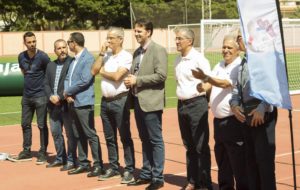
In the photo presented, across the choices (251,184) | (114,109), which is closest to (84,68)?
(114,109)

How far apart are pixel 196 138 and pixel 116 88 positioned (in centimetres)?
148

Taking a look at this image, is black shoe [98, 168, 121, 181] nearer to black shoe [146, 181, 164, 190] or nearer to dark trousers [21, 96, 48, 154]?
black shoe [146, 181, 164, 190]

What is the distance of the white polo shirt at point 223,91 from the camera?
678 cm

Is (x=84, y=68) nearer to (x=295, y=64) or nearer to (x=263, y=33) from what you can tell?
(x=263, y=33)

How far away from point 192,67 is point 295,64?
25533 millimetres

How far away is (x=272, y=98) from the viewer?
18.3 feet

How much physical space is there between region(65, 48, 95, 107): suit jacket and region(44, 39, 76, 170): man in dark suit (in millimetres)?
486

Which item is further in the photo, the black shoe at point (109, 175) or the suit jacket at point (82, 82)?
the suit jacket at point (82, 82)

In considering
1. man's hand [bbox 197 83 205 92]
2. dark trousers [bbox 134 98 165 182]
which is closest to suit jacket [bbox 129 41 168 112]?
dark trousers [bbox 134 98 165 182]

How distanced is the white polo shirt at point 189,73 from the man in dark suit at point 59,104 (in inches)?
103

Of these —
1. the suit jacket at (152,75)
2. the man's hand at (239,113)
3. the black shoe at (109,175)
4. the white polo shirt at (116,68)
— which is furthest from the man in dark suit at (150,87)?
the man's hand at (239,113)

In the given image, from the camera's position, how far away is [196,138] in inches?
292

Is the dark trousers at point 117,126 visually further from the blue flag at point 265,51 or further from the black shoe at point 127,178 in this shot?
the blue flag at point 265,51

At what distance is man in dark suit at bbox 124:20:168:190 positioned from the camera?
7.69 metres
